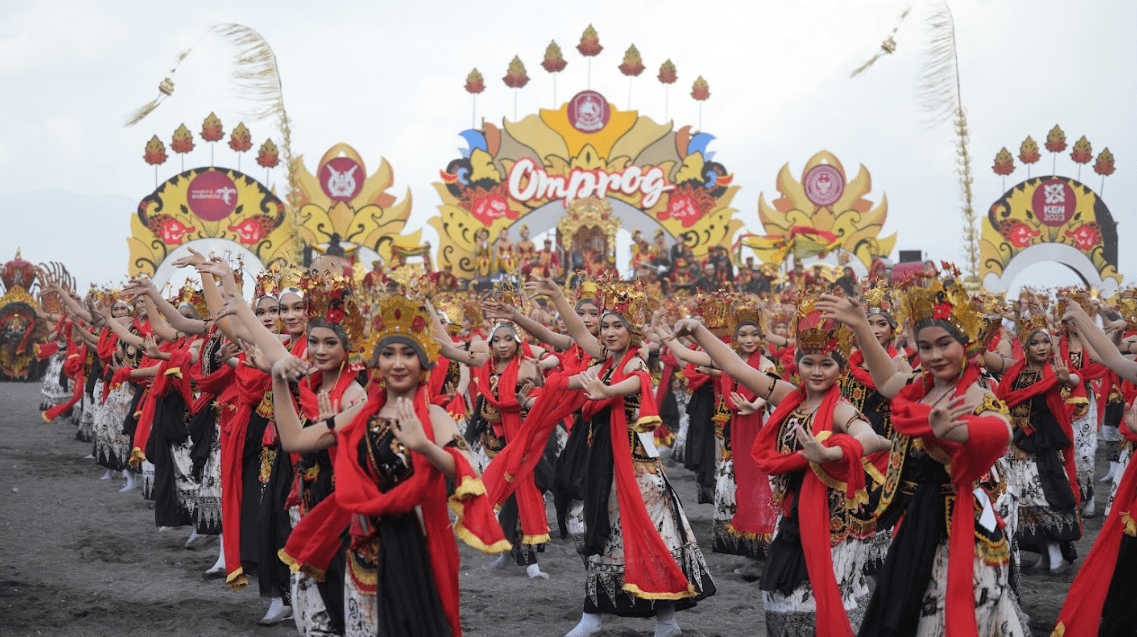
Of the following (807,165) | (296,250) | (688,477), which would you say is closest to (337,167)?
(296,250)

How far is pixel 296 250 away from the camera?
Answer: 3347cm

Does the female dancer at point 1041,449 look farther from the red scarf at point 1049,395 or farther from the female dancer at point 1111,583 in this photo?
the female dancer at point 1111,583

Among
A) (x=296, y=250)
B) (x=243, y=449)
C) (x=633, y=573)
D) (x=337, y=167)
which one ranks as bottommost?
(x=633, y=573)

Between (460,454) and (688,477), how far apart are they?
374 inches

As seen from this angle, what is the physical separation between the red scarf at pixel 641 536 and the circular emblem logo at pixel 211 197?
28.8m

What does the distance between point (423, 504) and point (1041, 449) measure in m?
6.30

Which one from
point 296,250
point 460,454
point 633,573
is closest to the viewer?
point 460,454

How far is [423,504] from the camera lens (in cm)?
424

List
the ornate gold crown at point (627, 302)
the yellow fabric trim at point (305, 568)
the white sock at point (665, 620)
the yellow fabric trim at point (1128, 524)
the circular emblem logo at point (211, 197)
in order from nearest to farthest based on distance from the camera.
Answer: the yellow fabric trim at point (305, 568) < the yellow fabric trim at point (1128, 524) < the white sock at point (665, 620) < the ornate gold crown at point (627, 302) < the circular emblem logo at point (211, 197)

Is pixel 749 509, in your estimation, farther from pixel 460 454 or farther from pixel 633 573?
pixel 460 454

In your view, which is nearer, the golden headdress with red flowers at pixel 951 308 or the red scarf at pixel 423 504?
the red scarf at pixel 423 504

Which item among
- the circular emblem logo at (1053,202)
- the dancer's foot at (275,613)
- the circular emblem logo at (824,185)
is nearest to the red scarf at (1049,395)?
the dancer's foot at (275,613)

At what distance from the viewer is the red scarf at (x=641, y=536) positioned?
6.16 metres

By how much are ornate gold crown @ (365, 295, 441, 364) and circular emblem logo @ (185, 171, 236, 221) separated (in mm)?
30177
